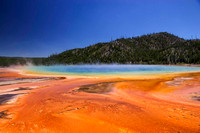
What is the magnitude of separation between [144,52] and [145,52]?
791mm

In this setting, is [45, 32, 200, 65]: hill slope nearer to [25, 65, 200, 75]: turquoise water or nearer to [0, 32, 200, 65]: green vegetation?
[0, 32, 200, 65]: green vegetation

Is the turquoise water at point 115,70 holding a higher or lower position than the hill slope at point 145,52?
lower

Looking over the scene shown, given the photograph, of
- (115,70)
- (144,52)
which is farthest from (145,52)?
(115,70)

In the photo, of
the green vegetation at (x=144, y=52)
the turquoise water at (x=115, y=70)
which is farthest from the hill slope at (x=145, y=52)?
the turquoise water at (x=115, y=70)

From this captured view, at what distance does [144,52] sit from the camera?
9962cm

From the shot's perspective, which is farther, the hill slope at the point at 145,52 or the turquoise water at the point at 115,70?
the hill slope at the point at 145,52

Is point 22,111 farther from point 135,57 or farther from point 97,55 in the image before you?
point 97,55

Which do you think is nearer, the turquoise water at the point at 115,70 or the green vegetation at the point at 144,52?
the turquoise water at the point at 115,70

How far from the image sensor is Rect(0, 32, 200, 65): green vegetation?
236 feet

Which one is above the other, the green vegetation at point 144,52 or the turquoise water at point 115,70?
the green vegetation at point 144,52

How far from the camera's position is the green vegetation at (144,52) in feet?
236

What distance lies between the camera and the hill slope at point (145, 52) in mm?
71887

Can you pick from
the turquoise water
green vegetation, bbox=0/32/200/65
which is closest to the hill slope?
green vegetation, bbox=0/32/200/65

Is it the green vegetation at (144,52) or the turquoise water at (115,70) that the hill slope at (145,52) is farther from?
the turquoise water at (115,70)
